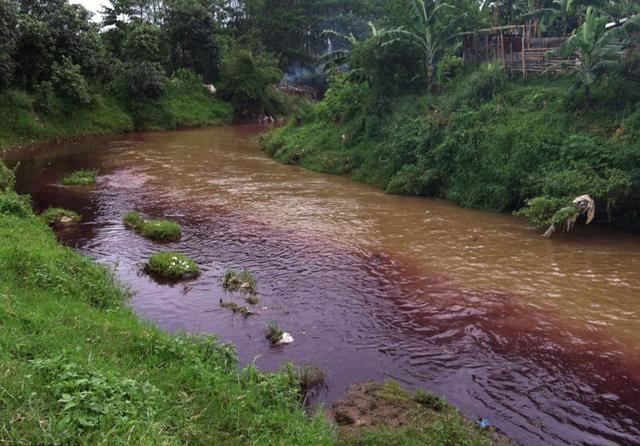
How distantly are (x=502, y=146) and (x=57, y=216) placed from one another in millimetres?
12908

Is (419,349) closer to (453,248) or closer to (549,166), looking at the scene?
(453,248)

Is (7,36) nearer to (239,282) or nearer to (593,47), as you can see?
(239,282)

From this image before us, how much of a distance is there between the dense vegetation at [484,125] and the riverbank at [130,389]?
9400 millimetres

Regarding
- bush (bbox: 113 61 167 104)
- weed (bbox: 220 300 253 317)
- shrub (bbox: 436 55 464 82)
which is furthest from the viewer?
bush (bbox: 113 61 167 104)

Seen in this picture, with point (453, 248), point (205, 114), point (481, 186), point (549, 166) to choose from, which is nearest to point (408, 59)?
point (481, 186)

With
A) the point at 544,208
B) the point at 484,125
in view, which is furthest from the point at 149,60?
the point at 544,208

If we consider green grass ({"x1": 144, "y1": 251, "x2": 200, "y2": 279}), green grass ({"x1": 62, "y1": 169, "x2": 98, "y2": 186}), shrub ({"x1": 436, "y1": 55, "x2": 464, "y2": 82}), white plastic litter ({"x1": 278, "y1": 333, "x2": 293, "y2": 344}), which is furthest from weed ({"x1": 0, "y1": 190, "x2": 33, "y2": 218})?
shrub ({"x1": 436, "y1": 55, "x2": 464, "y2": 82})

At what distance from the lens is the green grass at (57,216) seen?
14.5 m

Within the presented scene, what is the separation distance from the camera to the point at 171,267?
11.0m

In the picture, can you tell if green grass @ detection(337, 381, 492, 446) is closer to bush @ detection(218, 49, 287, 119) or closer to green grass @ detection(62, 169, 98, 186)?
green grass @ detection(62, 169, 98, 186)

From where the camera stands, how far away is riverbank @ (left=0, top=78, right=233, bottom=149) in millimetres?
31344

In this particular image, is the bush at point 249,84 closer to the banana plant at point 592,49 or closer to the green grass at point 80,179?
the green grass at point 80,179

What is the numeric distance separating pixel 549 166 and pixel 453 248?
14.3 feet

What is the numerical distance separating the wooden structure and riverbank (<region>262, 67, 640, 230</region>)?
756mm
